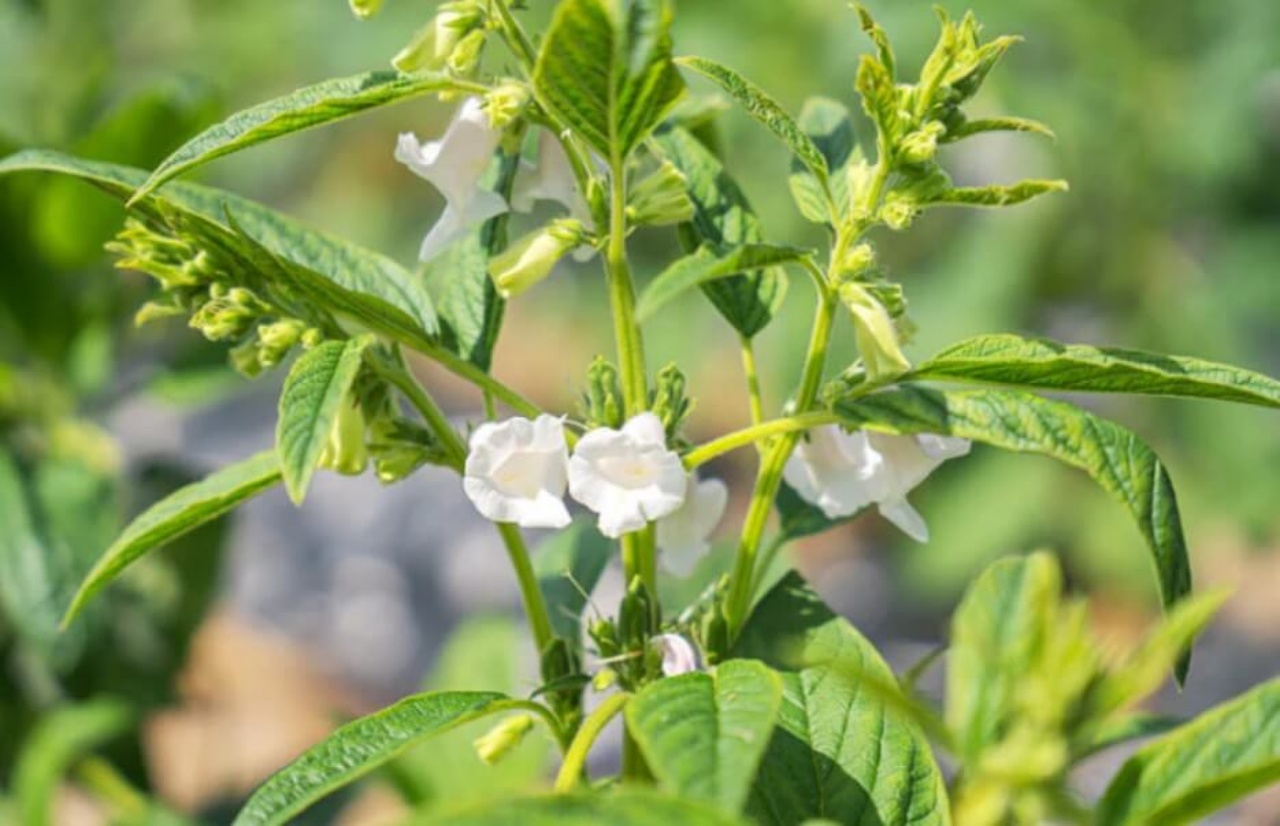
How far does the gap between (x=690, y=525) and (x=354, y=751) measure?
191mm

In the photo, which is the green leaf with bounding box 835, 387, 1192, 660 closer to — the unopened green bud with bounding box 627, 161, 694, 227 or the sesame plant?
the sesame plant

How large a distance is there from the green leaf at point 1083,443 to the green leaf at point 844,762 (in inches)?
3.6

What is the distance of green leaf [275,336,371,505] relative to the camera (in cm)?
51

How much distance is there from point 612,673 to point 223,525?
2.08ft

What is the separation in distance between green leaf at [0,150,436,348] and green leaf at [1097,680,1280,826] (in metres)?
0.30

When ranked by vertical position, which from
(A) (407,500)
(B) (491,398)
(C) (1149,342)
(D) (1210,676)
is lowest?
(D) (1210,676)

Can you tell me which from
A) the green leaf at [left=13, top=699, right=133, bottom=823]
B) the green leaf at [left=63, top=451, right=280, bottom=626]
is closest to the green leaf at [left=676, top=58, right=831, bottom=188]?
the green leaf at [left=63, top=451, right=280, bottom=626]

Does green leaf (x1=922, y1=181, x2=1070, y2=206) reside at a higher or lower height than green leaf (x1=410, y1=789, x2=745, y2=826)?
higher

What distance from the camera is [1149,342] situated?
2.39 meters

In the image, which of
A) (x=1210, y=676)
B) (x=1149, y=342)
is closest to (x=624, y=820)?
(x=1149, y=342)

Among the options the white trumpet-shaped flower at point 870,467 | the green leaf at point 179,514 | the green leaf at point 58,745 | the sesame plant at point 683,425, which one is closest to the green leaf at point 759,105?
the sesame plant at point 683,425

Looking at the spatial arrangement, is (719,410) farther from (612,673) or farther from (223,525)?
(612,673)

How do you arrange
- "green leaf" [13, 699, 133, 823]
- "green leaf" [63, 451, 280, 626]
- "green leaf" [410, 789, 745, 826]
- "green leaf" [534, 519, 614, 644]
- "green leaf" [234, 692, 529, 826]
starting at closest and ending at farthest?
"green leaf" [410, 789, 745, 826] < "green leaf" [234, 692, 529, 826] < "green leaf" [63, 451, 280, 626] < "green leaf" [534, 519, 614, 644] < "green leaf" [13, 699, 133, 823]

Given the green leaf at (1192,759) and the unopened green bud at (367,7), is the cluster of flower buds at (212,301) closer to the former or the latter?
the unopened green bud at (367,7)
